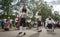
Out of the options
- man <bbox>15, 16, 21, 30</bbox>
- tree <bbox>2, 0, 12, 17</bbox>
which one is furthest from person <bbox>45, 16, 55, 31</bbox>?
tree <bbox>2, 0, 12, 17</bbox>

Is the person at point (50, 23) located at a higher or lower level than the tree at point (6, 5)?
lower

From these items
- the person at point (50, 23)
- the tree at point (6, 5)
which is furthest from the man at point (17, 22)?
the person at point (50, 23)

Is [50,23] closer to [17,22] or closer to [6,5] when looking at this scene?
[17,22]

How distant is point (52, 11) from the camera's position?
2930mm

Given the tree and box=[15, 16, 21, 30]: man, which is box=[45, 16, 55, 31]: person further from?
the tree

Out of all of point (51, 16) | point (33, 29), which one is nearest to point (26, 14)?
point (33, 29)

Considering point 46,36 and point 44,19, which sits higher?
point 44,19

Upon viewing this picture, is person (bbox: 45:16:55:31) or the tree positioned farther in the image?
person (bbox: 45:16:55:31)

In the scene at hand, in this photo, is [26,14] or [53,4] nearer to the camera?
[26,14]

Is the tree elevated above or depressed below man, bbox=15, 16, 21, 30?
above

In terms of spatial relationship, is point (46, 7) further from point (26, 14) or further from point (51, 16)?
point (26, 14)

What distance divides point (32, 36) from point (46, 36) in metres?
0.25

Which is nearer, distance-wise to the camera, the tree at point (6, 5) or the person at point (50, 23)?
the tree at point (6, 5)

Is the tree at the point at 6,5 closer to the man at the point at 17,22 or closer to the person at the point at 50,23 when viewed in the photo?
the man at the point at 17,22
